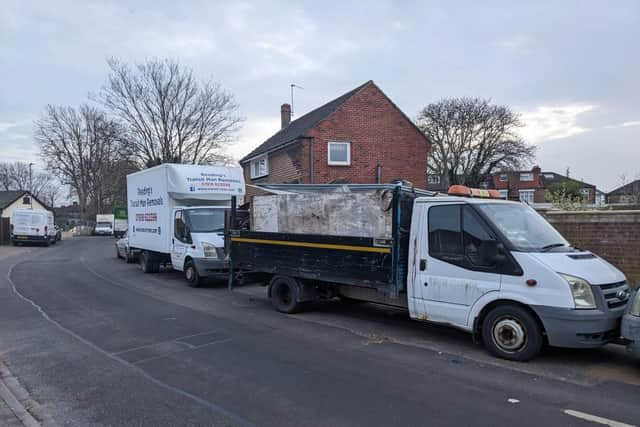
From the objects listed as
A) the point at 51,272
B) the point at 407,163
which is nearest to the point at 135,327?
the point at 51,272

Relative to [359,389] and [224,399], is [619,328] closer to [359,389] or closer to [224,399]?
[359,389]

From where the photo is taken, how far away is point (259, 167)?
87.8 feet

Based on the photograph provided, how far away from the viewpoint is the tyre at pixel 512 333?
538 centimetres

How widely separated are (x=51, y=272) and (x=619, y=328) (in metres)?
16.2

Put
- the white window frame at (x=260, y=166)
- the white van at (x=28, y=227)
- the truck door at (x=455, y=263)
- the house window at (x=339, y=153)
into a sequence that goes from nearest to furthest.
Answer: the truck door at (x=455, y=263) → the house window at (x=339, y=153) → the white window frame at (x=260, y=166) → the white van at (x=28, y=227)

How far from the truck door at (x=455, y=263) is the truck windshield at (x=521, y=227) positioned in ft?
0.75

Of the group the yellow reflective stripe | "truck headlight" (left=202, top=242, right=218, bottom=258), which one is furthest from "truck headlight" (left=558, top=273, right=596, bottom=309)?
"truck headlight" (left=202, top=242, right=218, bottom=258)

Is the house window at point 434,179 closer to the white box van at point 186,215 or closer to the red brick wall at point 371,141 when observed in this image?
the red brick wall at point 371,141

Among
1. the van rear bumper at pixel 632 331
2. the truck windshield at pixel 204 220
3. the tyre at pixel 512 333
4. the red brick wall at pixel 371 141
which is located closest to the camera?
the van rear bumper at pixel 632 331

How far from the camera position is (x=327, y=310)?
879 centimetres

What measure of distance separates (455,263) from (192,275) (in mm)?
7955

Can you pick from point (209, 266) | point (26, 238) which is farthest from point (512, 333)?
point (26, 238)

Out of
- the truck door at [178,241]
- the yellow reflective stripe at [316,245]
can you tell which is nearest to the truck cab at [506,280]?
the yellow reflective stripe at [316,245]

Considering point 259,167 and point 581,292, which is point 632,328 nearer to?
point 581,292
